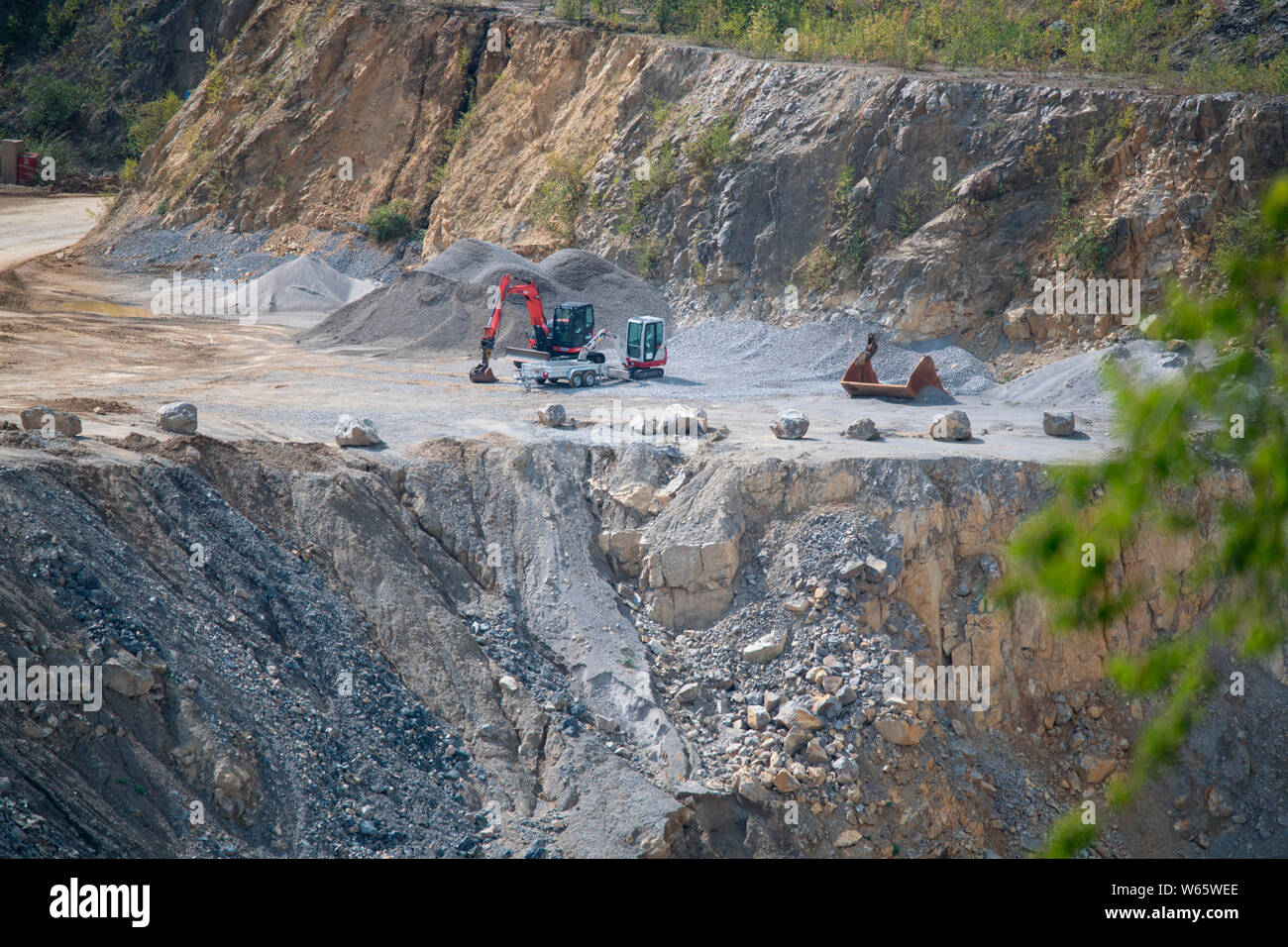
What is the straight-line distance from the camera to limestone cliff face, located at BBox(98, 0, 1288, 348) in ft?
71.6

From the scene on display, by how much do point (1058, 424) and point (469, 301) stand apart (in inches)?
553

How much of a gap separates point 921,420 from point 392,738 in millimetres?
10723

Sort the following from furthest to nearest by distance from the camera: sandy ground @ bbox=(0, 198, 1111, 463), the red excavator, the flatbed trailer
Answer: the red excavator → the flatbed trailer → sandy ground @ bbox=(0, 198, 1111, 463)

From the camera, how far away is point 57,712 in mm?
9672

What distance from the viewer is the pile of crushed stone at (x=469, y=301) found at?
24609 millimetres

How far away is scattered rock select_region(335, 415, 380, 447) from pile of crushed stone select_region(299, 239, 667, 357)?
324 inches

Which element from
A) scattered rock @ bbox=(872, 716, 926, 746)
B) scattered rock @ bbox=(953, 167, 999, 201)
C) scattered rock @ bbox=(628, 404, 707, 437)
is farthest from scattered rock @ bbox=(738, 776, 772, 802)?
scattered rock @ bbox=(953, 167, 999, 201)

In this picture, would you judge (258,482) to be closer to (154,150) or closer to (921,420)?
(921,420)

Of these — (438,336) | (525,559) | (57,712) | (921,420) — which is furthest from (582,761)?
(438,336)

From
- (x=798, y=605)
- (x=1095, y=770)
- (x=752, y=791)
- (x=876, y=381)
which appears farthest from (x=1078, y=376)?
(x=752, y=791)

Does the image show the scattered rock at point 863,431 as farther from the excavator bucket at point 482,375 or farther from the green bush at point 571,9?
the green bush at point 571,9

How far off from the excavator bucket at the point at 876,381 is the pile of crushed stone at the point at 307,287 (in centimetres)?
1457

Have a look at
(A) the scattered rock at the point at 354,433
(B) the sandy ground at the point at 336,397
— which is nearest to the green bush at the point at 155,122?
(B) the sandy ground at the point at 336,397

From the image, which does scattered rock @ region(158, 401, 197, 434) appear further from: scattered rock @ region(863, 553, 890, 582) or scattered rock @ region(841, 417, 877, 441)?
scattered rock @ region(841, 417, 877, 441)
